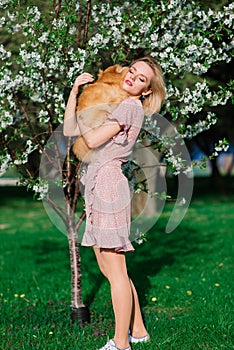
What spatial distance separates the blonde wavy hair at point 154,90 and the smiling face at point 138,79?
5 cm

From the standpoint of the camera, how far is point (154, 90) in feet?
15.0

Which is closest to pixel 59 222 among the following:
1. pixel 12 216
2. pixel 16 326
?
pixel 16 326

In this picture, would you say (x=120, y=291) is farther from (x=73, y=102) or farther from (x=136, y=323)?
(x=73, y=102)

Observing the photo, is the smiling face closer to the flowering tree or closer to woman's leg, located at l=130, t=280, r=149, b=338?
the flowering tree

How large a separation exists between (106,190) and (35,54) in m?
1.45

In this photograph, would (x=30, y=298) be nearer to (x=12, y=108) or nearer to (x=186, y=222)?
(x=12, y=108)

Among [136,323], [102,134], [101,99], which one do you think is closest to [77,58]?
[101,99]

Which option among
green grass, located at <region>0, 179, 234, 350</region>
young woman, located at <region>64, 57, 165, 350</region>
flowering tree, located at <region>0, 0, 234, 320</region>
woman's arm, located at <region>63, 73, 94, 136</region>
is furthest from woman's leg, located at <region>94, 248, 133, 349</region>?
flowering tree, located at <region>0, 0, 234, 320</region>

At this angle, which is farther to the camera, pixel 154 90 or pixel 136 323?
pixel 136 323

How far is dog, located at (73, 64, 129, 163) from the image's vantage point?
4.46 metres

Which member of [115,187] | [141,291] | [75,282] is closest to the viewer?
[115,187]

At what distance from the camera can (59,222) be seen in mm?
5910

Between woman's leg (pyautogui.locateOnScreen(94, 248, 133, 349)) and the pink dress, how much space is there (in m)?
0.10

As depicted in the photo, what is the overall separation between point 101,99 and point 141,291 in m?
3.09
